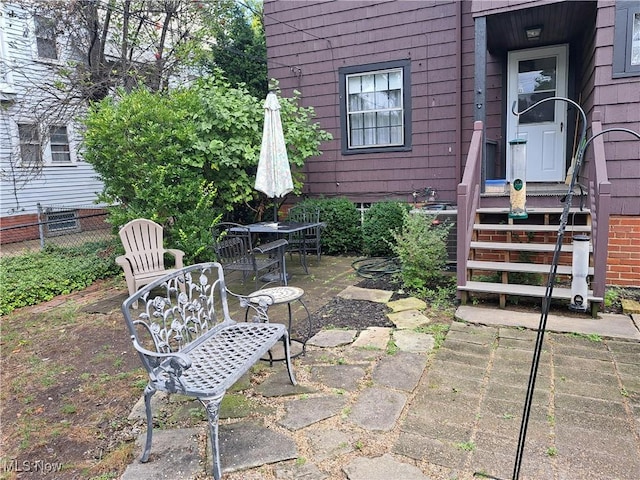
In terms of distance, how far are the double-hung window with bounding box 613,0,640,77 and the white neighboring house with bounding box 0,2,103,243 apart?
28.8ft

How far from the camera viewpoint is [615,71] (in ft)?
14.5

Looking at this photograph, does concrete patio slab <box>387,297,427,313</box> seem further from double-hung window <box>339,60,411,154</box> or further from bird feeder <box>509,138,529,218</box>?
double-hung window <box>339,60,411,154</box>

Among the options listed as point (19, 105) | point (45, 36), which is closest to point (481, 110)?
point (45, 36)

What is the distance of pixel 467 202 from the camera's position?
423 centimetres

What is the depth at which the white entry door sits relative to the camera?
20.1 ft

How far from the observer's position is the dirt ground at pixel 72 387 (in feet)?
7.35

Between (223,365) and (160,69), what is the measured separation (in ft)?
27.5

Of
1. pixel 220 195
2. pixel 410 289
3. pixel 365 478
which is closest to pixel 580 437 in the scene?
pixel 365 478

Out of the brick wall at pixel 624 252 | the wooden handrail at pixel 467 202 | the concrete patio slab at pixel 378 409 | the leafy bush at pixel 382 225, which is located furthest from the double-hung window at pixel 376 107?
the concrete patio slab at pixel 378 409

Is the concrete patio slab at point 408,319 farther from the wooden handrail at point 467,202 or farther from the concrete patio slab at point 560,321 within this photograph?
the wooden handrail at point 467,202

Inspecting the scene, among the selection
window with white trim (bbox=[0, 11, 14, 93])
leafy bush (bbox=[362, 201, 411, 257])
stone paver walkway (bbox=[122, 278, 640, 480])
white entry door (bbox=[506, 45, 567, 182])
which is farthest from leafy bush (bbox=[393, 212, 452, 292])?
window with white trim (bbox=[0, 11, 14, 93])

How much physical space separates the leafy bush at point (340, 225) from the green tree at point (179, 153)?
1.20m

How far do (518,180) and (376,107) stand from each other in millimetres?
5281

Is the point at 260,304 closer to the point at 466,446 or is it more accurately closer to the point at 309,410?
the point at 309,410
